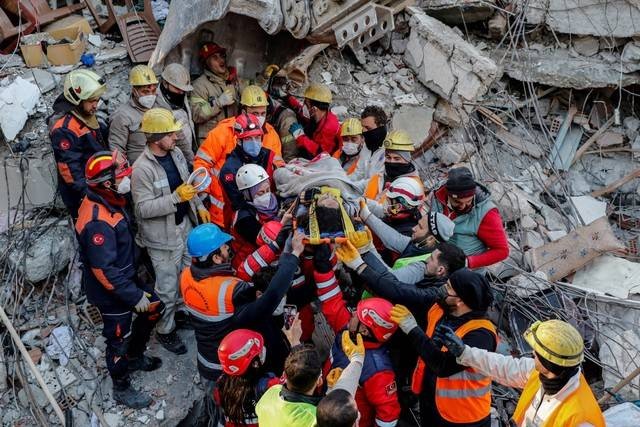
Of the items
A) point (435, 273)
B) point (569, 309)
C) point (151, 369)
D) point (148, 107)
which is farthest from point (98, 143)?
point (569, 309)

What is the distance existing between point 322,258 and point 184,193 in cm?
117

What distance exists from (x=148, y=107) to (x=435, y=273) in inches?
109

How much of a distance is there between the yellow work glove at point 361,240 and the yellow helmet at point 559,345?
132 centimetres

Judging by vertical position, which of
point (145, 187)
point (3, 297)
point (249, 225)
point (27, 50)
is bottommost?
point (3, 297)

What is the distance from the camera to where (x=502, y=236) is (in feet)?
13.2

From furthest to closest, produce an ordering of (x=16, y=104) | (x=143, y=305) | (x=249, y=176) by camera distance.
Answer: (x=16, y=104)
(x=249, y=176)
(x=143, y=305)

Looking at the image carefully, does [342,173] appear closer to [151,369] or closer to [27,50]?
[151,369]

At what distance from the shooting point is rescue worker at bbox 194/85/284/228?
4680 mm

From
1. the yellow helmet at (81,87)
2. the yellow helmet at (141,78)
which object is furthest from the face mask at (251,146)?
the yellow helmet at (81,87)

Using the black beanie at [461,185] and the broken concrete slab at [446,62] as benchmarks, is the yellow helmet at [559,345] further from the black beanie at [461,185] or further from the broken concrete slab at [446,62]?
the broken concrete slab at [446,62]

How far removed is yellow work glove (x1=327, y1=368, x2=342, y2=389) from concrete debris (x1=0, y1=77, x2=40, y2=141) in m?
3.69

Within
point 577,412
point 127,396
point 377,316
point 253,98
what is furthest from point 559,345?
point 253,98

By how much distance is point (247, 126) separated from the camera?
459cm

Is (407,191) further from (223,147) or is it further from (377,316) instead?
(223,147)
